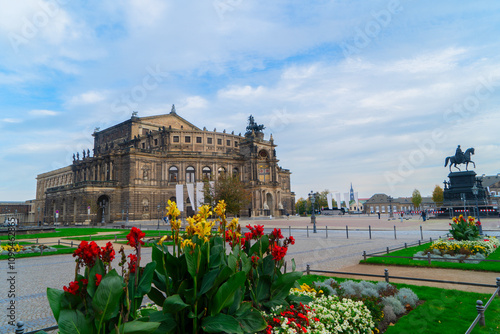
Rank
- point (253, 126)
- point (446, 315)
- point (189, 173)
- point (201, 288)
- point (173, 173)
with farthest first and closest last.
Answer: point (253, 126) < point (189, 173) < point (173, 173) < point (446, 315) < point (201, 288)

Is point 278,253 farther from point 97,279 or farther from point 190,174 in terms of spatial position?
point 190,174

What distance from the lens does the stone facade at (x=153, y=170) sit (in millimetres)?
57344

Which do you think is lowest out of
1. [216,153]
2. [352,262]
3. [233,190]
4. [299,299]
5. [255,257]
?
[352,262]

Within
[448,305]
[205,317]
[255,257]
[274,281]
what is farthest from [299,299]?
[448,305]

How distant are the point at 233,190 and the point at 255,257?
130 feet

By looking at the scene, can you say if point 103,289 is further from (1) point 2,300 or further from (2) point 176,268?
(1) point 2,300

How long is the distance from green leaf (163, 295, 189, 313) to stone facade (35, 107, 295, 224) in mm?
52594

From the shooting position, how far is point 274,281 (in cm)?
480

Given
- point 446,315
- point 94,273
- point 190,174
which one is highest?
point 190,174

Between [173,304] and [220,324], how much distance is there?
21.2 inches

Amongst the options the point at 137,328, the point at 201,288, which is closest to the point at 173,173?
the point at 201,288

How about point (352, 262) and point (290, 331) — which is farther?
point (352, 262)

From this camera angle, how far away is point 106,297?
107 inches

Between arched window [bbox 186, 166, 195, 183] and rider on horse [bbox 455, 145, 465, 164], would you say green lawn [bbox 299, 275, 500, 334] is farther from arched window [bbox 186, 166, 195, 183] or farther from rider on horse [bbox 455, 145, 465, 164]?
arched window [bbox 186, 166, 195, 183]
